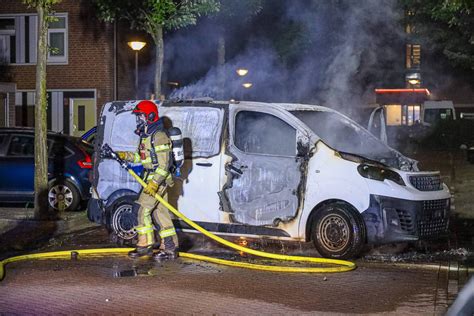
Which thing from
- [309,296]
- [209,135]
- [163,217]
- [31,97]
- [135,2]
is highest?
[135,2]

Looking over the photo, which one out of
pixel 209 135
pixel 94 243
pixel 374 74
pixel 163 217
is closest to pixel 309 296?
pixel 163 217

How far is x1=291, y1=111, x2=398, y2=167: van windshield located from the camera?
9.49 meters

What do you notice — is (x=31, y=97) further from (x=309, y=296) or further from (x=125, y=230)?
(x=309, y=296)

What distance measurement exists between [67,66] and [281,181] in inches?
602

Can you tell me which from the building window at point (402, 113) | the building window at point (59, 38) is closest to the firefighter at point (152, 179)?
the building window at point (59, 38)

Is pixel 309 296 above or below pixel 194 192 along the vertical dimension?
below

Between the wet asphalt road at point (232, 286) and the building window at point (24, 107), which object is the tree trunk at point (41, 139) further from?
the building window at point (24, 107)

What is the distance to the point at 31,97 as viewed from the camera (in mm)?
23281

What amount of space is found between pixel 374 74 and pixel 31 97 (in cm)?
1773

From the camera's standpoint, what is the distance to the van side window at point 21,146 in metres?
12.6

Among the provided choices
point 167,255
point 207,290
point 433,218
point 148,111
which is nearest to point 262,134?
point 148,111

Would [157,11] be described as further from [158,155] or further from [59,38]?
[59,38]

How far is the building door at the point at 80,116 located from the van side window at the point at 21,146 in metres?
9.98

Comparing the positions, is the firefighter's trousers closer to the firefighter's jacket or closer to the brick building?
the firefighter's jacket
